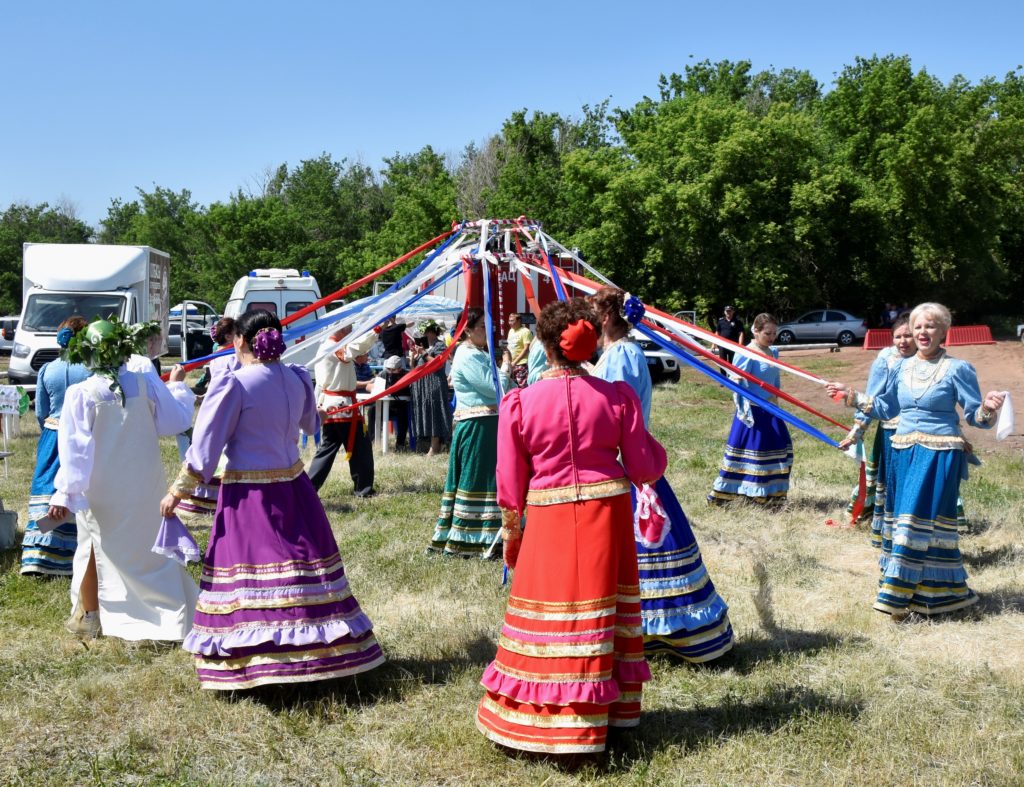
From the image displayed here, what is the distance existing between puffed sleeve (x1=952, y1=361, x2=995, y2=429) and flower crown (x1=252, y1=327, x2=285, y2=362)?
374 centimetres

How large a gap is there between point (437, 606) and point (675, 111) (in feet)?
106

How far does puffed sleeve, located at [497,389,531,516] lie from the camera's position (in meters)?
4.04

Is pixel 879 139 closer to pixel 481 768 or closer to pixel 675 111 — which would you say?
pixel 675 111

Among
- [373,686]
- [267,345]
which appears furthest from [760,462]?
[267,345]

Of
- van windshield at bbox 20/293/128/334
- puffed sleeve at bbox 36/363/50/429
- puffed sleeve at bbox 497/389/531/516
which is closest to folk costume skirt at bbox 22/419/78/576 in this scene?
puffed sleeve at bbox 36/363/50/429

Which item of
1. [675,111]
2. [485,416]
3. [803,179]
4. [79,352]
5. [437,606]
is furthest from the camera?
[675,111]

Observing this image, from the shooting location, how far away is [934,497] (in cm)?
→ 570

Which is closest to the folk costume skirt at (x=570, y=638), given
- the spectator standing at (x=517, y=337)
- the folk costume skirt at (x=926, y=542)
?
the folk costume skirt at (x=926, y=542)

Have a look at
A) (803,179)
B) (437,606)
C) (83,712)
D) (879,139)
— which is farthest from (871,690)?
(879,139)

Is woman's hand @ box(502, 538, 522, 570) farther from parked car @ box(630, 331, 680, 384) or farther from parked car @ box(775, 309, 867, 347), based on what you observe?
parked car @ box(775, 309, 867, 347)

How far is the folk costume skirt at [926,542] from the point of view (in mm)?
5703

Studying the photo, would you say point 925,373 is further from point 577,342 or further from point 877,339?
point 877,339

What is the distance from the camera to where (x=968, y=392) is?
5613 millimetres

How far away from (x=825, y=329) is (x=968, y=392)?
89.9ft
